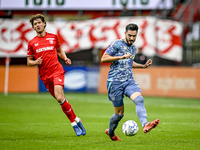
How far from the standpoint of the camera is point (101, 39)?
20.9m

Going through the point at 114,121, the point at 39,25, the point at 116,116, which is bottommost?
the point at 114,121

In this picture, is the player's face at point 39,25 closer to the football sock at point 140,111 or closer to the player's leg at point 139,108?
the player's leg at point 139,108

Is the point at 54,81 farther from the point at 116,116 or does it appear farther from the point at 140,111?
the point at 140,111

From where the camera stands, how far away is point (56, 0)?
22.8m

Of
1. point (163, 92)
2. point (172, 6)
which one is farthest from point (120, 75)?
point (172, 6)

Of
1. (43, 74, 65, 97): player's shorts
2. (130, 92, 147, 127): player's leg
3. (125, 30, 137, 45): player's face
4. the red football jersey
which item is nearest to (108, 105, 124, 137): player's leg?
(130, 92, 147, 127): player's leg

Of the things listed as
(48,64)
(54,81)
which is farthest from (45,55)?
(54,81)

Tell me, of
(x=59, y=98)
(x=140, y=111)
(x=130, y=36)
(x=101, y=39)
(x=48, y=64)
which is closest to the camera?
(x=140, y=111)

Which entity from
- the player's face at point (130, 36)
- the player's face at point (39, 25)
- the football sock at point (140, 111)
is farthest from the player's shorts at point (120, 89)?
the player's face at point (39, 25)

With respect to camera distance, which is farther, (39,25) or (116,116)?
(39,25)

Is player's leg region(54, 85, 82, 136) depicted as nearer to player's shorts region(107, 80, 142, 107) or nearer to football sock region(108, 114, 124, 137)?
football sock region(108, 114, 124, 137)

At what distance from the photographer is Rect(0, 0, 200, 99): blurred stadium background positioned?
18766 mm

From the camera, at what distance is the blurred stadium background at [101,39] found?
18.8 metres

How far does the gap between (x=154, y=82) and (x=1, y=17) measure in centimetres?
982
